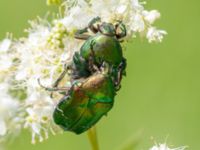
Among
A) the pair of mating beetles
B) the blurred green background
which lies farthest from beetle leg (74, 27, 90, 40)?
the blurred green background

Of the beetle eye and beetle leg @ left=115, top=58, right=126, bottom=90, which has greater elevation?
the beetle eye

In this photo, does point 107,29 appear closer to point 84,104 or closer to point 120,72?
point 120,72

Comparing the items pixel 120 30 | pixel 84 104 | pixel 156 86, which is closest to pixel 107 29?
pixel 120 30

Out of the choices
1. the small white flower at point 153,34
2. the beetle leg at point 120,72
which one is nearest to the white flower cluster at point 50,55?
the small white flower at point 153,34

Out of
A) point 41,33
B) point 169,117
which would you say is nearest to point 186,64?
point 169,117

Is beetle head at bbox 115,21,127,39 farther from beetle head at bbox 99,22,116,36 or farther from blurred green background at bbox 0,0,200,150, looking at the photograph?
blurred green background at bbox 0,0,200,150

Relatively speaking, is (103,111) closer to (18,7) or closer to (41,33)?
(41,33)

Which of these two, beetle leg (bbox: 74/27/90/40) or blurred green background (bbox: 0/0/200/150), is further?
blurred green background (bbox: 0/0/200/150)
